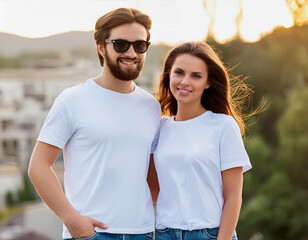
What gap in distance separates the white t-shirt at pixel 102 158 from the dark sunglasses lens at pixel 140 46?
0.22 metres

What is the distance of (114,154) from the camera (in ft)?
7.13

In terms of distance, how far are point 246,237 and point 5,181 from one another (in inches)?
1212

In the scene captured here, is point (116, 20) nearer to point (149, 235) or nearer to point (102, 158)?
point (102, 158)

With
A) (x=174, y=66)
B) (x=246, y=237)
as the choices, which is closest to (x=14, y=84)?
(x=246, y=237)

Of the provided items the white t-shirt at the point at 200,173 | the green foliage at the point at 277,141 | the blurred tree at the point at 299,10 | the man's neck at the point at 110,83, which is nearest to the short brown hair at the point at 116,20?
the man's neck at the point at 110,83

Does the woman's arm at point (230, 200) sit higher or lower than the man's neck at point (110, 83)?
lower

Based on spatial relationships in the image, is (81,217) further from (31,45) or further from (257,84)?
(31,45)

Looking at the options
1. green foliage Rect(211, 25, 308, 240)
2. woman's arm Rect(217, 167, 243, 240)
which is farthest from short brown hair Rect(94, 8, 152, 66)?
green foliage Rect(211, 25, 308, 240)

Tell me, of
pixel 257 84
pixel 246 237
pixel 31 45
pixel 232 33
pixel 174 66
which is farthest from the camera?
pixel 31 45

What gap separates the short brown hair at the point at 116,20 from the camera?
7.25 ft

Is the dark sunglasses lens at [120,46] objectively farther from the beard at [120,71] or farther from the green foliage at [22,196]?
the green foliage at [22,196]

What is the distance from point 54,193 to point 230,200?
62cm

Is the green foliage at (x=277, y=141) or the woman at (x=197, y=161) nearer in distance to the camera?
the woman at (x=197, y=161)

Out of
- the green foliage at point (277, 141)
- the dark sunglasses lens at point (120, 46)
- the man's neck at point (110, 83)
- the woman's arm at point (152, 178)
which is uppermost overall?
the dark sunglasses lens at point (120, 46)
